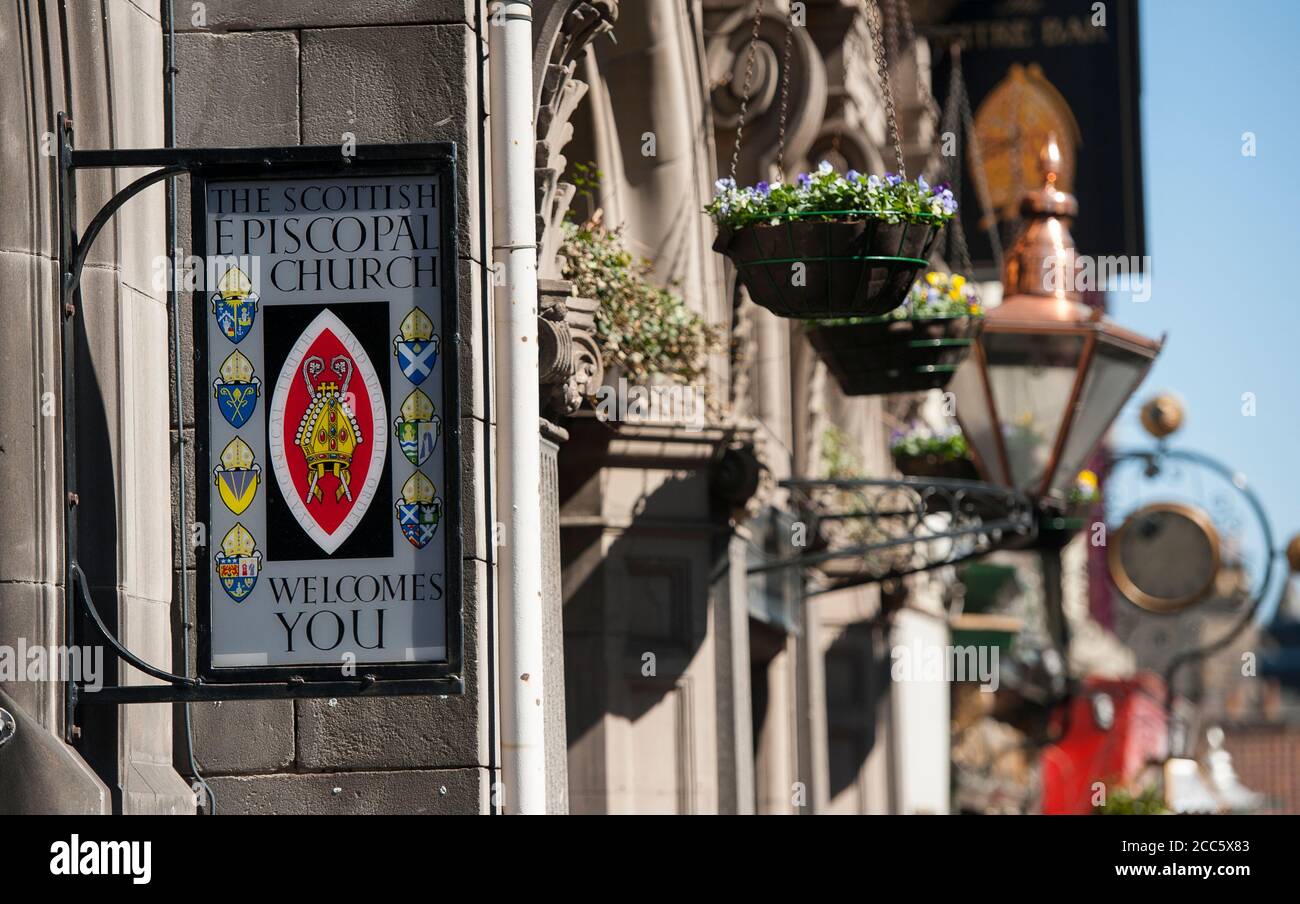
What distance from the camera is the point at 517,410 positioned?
797 centimetres

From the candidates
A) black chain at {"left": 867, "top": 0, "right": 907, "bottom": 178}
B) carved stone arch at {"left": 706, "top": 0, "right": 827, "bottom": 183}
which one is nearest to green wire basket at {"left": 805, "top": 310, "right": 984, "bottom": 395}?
carved stone arch at {"left": 706, "top": 0, "right": 827, "bottom": 183}

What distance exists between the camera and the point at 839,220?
9.48 metres

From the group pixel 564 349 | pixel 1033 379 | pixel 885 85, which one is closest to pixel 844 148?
pixel 1033 379

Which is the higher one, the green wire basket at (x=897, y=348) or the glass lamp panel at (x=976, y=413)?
the green wire basket at (x=897, y=348)

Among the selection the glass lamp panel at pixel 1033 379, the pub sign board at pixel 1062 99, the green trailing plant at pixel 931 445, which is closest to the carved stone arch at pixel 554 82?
the glass lamp panel at pixel 1033 379

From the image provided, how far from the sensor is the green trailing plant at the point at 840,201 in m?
9.48

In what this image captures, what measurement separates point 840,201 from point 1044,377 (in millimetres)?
3745

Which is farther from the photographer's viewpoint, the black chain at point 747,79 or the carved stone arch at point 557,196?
the black chain at point 747,79

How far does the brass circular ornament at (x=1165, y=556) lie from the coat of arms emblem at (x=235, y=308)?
1319 cm

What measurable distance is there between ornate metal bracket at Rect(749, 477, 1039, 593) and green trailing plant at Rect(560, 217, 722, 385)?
2.06 m

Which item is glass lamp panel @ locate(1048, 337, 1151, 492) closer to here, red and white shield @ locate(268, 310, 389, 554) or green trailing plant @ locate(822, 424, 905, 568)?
green trailing plant @ locate(822, 424, 905, 568)

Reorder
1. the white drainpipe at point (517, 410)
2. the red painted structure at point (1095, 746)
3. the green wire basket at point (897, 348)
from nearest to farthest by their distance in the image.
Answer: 1. the white drainpipe at point (517, 410)
2. the green wire basket at point (897, 348)
3. the red painted structure at point (1095, 746)

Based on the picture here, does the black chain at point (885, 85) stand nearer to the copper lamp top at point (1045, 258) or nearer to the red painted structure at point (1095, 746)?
the copper lamp top at point (1045, 258)
